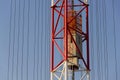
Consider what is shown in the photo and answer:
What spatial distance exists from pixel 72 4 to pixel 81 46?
Answer: 3555 mm

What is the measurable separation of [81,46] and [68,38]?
5.04 feet

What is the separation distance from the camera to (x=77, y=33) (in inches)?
1654

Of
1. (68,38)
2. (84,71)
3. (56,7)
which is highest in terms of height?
(56,7)

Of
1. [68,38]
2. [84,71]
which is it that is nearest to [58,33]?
[68,38]

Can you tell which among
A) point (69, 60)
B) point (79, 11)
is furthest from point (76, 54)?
point (79, 11)

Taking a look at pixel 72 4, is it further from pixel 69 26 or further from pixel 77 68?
pixel 77 68

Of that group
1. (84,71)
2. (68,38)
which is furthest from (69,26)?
(84,71)

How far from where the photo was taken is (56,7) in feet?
141

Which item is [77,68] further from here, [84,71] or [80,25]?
[80,25]

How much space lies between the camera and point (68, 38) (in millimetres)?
41250

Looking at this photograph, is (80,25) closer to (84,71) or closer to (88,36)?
(88,36)

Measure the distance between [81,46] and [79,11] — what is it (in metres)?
2.89

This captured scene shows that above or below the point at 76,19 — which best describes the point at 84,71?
below

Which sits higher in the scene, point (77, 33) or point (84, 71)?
point (77, 33)
